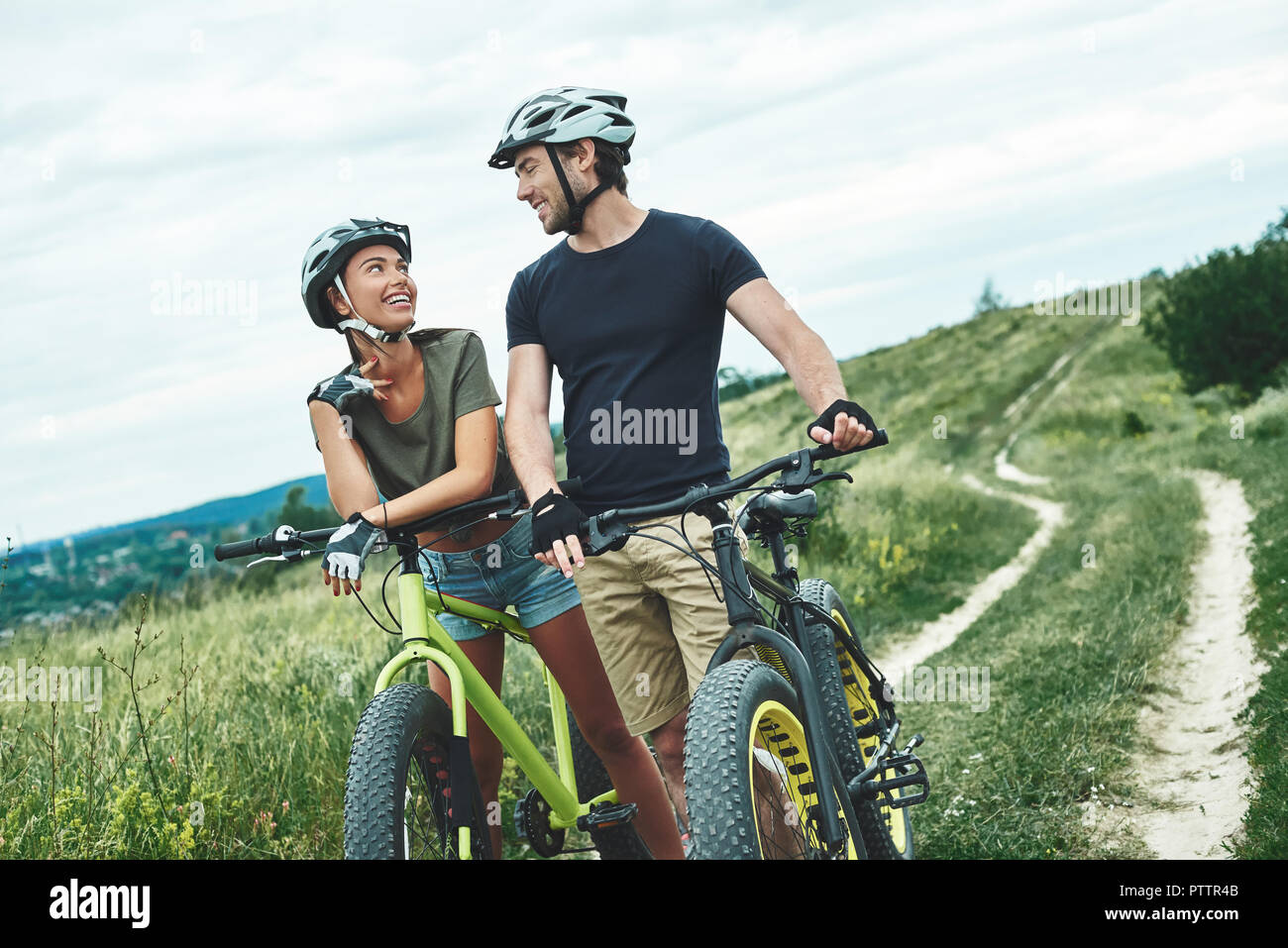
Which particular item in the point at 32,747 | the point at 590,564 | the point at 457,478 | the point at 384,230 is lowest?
the point at 32,747

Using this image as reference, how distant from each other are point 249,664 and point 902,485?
39.0 feet

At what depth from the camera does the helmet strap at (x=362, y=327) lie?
3.57 m

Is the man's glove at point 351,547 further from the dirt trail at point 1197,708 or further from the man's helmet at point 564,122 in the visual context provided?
the dirt trail at point 1197,708

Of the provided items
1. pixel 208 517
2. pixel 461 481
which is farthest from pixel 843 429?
pixel 208 517

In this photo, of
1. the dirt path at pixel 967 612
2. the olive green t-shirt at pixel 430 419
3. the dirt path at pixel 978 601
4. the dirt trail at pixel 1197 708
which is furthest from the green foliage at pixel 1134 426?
the olive green t-shirt at pixel 430 419

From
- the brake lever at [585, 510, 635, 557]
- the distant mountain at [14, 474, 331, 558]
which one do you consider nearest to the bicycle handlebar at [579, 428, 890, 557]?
the brake lever at [585, 510, 635, 557]

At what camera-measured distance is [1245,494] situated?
511 inches

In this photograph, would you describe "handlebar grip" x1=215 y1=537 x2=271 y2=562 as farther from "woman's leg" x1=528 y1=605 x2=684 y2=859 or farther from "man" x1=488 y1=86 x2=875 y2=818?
"woman's leg" x1=528 y1=605 x2=684 y2=859

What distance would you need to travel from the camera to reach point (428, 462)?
145 inches

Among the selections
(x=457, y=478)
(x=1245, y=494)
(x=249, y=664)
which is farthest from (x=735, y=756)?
(x=1245, y=494)

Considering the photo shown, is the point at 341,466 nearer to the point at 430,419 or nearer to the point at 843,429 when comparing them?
the point at 430,419

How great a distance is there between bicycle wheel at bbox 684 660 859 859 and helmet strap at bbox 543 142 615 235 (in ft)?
5.08

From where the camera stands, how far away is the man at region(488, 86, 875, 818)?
352 centimetres
